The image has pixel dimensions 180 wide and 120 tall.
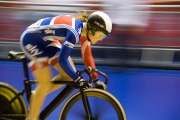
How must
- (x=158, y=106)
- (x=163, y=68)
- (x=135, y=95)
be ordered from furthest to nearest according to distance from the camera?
(x=163, y=68) < (x=135, y=95) < (x=158, y=106)

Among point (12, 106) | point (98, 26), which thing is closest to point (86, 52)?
point (98, 26)

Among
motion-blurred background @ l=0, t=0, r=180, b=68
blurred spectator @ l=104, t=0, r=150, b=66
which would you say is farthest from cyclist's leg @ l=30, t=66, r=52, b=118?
blurred spectator @ l=104, t=0, r=150, b=66

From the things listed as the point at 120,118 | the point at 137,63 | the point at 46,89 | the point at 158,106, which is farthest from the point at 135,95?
the point at 46,89

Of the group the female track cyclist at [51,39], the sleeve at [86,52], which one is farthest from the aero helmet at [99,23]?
the sleeve at [86,52]

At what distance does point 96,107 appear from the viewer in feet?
8.73

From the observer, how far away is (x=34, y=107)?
258 centimetres

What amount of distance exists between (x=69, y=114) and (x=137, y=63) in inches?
98.3

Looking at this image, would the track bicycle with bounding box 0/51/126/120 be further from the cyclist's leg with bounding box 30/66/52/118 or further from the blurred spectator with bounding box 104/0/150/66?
the blurred spectator with bounding box 104/0/150/66

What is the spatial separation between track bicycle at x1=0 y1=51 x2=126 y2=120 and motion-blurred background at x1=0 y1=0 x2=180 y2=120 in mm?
1340

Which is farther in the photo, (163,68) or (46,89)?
(163,68)

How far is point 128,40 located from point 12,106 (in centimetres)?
289

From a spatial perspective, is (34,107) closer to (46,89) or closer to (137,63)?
(46,89)

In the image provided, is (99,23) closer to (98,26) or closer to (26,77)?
(98,26)

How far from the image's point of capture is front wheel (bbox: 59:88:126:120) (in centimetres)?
256
